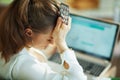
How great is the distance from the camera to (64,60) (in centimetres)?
83

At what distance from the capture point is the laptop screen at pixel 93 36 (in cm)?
111

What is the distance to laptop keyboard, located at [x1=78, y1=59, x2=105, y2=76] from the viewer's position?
105 cm

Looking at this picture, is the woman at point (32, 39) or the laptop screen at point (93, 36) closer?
the woman at point (32, 39)

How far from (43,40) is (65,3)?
11cm

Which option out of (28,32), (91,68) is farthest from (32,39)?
(91,68)

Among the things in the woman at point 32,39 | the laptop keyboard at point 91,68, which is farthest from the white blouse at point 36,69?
the laptop keyboard at point 91,68

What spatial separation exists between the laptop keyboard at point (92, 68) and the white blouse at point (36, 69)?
221mm

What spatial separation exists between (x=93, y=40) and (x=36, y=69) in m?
0.36

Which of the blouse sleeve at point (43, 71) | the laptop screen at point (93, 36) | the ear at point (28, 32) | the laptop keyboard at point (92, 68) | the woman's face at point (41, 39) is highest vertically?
the ear at point (28, 32)

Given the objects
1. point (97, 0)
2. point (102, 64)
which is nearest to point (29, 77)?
point (102, 64)

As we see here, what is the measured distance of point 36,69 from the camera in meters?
0.82

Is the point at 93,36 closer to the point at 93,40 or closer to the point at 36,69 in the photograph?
the point at 93,40

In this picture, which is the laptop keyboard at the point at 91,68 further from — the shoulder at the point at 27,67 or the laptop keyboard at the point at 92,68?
the shoulder at the point at 27,67

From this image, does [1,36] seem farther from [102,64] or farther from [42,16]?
[102,64]
